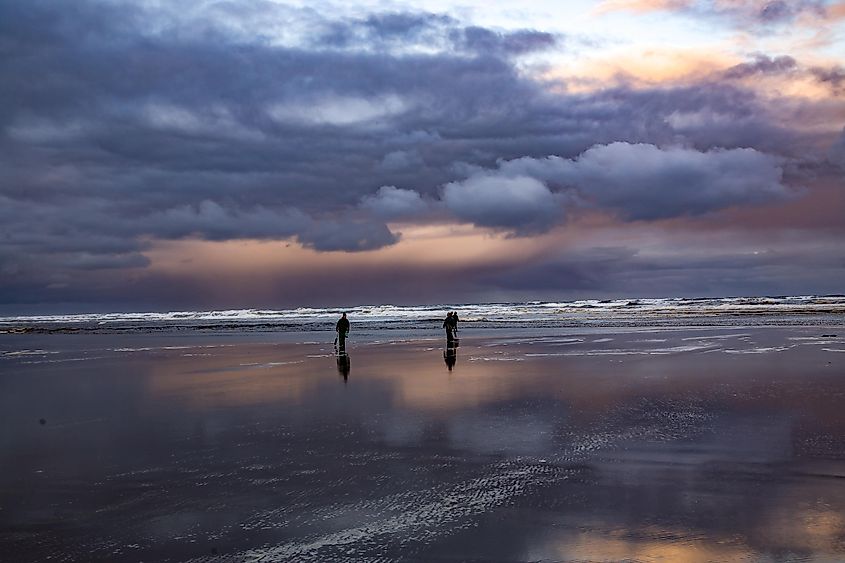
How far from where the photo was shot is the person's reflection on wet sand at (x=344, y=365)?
21.6 meters

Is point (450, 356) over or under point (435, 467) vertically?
over

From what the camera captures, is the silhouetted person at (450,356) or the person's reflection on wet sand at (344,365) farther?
the silhouetted person at (450,356)

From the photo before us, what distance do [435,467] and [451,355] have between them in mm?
18291

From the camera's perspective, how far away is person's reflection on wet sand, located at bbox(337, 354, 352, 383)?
850 inches

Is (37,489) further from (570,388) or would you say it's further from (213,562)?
(570,388)

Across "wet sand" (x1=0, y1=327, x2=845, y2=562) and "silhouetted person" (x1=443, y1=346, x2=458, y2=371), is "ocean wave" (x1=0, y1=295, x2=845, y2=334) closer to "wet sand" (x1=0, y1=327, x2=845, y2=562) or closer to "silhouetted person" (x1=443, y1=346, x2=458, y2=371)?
"silhouetted person" (x1=443, y1=346, x2=458, y2=371)

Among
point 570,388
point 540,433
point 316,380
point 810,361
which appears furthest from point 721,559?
point 810,361

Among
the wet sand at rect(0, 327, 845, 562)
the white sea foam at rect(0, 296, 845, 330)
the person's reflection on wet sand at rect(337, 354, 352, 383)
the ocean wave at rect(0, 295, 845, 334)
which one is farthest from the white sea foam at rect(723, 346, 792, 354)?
the white sea foam at rect(0, 296, 845, 330)

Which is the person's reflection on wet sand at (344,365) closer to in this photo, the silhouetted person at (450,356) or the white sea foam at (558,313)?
the silhouetted person at (450,356)

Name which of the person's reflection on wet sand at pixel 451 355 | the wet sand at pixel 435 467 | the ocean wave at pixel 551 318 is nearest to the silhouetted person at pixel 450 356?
the person's reflection on wet sand at pixel 451 355

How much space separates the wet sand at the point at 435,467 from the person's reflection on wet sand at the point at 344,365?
1223mm

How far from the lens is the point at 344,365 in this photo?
978 inches

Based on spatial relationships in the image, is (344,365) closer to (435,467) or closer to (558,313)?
(435,467)

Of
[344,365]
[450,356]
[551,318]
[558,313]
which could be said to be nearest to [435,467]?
[344,365]
